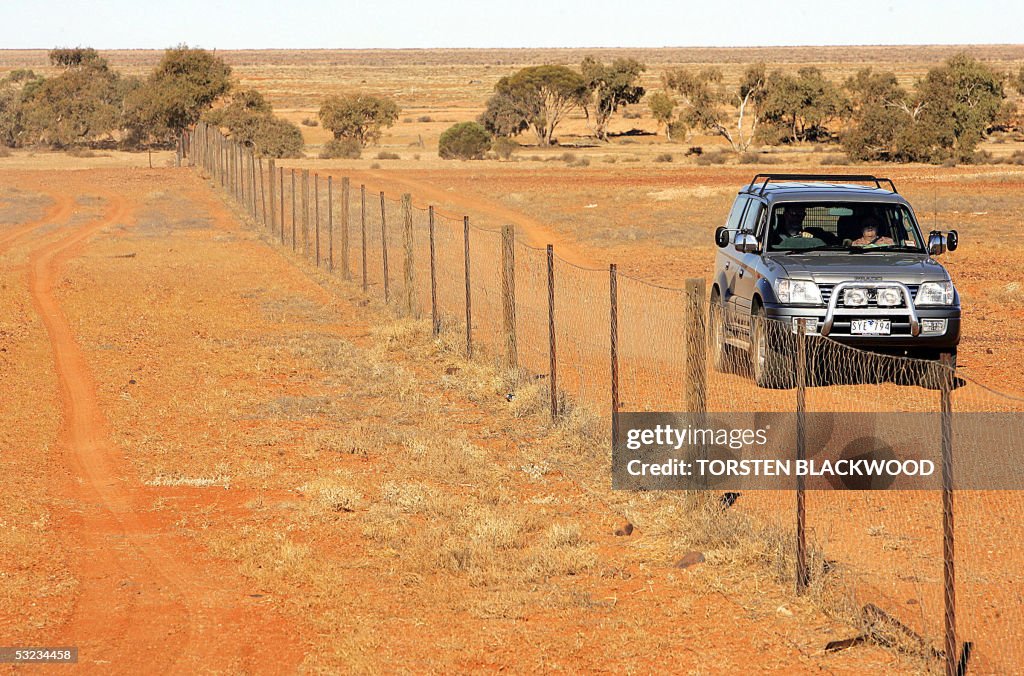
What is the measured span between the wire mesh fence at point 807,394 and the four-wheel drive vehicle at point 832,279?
0.54 ft

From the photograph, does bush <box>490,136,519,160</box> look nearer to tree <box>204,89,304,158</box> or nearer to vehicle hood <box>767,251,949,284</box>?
tree <box>204,89,304,158</box>

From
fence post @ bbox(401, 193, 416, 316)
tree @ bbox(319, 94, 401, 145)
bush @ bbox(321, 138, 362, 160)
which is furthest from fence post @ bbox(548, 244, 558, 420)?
tree @ bbox(319, 94, 401, 145)

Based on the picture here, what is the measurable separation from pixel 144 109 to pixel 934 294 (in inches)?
2621

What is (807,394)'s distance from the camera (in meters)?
10.4

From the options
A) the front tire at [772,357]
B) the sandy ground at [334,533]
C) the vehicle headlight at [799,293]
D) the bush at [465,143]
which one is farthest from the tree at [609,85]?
the front tire at [772,357]

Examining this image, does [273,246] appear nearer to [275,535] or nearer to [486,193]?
[486,193]

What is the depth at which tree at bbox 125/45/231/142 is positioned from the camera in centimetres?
7150

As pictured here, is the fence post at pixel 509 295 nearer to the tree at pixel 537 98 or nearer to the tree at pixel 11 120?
the tree at pixel 537 98

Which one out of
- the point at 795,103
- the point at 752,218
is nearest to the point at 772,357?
the point at 752,218

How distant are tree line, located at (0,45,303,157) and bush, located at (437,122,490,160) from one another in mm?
8040

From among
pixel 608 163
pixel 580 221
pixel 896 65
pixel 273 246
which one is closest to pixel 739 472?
pixel 273 246

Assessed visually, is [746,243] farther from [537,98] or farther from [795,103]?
[537,98]

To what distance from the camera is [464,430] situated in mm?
11125

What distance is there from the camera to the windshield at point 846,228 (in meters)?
12.3
